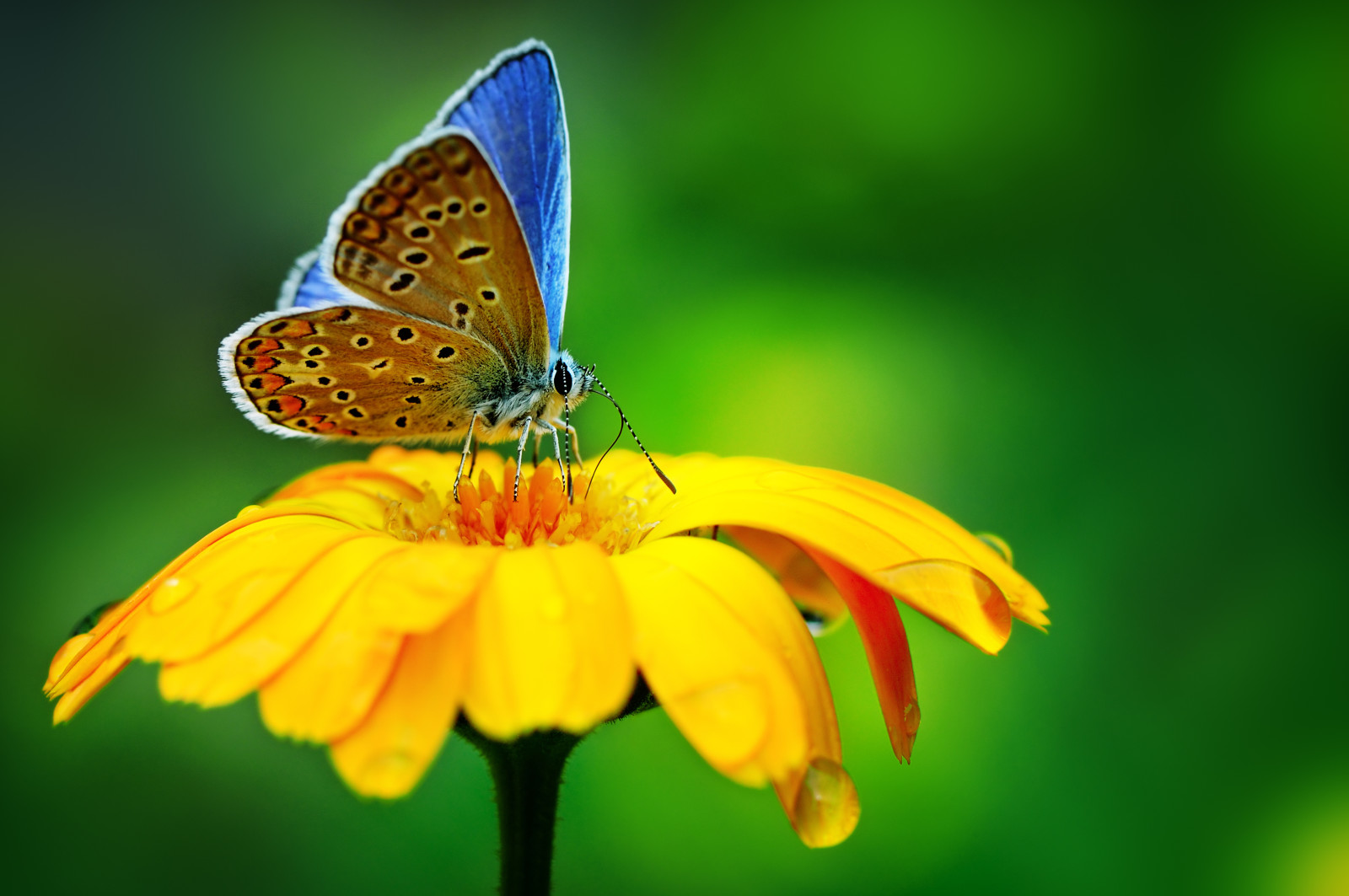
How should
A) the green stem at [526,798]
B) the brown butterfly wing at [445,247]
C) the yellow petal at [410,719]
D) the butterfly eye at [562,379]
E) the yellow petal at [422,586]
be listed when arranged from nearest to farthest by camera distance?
1. the yellow petal at [410,719]
2. the yellow petal at [422,586]
3. the green stem at [526,798]
4. the brown butterfly wing at [445,247]
5. the butterfly eye at [562,379]

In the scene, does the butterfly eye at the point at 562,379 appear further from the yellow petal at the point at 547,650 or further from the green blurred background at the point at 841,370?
the yellow petal at the point at 547,650

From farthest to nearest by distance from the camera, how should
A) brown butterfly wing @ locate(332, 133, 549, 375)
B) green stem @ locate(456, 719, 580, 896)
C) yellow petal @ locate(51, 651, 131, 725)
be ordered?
1. brown butterfly wing @ locate(332, 133, 549, 375)
2. green stem @ locate(456, 719, 580, 896)
3. yellow petal @ locate(51, 651, 131, 725)

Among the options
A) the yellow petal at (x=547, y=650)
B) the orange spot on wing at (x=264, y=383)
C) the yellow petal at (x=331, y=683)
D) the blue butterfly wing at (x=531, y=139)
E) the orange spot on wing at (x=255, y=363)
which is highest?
the blue butterfly wing at (x=531, y=139)

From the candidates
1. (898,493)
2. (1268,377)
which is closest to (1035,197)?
(1268,377)

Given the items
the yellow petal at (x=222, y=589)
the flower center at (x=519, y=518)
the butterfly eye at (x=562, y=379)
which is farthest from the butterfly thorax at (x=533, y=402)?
the yellow petal at (x=222, y=589)

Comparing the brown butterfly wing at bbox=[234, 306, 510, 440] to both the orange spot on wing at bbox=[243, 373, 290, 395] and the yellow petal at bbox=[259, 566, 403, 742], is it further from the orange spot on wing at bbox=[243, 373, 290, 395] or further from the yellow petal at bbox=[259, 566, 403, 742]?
the yellow petal at bbox=[259, 566, 403, 742]

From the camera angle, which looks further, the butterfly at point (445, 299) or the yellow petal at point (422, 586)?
the butterfly at point (445, 299)

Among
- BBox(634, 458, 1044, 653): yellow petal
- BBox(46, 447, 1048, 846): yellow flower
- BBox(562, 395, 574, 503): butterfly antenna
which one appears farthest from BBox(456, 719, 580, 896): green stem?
BBox(562, 395, 574, 503): butterfly antenna

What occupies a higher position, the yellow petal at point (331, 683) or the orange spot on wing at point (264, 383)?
the yellow petal at point (331, 683)
